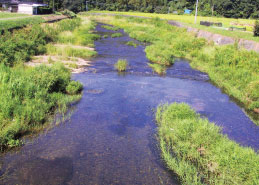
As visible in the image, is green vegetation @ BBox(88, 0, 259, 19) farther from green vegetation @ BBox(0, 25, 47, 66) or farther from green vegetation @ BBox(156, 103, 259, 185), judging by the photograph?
green vegetation @ BBox(156, 103, 259, 185)

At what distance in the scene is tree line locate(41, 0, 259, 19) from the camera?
82.9 metres

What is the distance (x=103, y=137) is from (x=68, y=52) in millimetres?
15925

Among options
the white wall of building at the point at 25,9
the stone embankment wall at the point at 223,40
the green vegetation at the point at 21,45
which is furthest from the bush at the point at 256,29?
the white wall of building at the point at 25,9

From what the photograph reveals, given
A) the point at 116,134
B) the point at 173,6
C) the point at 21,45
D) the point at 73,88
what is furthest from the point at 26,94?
the point at 173,6

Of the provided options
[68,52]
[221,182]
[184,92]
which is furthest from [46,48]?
[221,182]

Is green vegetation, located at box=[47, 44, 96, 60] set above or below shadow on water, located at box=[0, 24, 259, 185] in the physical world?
above

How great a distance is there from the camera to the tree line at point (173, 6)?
82938 mm

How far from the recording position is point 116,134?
11.2 metres

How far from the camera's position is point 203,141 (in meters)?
9.83

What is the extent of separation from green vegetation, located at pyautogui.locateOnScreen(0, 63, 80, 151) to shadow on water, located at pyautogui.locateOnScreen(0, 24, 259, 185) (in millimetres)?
725

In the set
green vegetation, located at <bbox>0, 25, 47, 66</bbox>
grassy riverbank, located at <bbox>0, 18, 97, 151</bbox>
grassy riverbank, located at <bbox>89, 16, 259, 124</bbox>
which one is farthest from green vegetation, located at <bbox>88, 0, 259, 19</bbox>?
grassy riverbank, located at <bbox>0, 18, 97, 151</bbox>

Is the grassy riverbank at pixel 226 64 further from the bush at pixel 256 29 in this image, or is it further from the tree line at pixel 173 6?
the tree line at pixel 173 6

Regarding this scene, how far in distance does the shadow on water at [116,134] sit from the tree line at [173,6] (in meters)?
65.9

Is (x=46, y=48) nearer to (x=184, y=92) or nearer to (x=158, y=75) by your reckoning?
(x=158, y=75)
